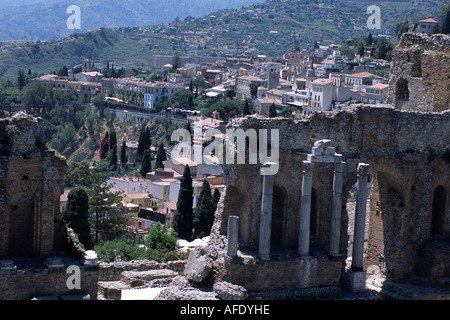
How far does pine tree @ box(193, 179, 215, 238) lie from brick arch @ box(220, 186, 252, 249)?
3051 cm

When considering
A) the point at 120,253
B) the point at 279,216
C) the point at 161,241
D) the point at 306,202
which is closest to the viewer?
the point at 306,202

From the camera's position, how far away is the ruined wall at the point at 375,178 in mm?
26891

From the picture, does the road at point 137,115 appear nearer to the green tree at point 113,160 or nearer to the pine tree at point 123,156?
the pine tree at point 123,156

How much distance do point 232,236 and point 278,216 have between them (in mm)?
2882

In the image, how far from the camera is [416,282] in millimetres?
29594

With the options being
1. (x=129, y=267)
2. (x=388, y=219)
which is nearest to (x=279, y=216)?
(x=388, y=219)

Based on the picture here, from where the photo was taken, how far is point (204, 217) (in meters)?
58.9

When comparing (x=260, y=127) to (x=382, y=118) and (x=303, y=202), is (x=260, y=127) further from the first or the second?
(x=382, y=118)

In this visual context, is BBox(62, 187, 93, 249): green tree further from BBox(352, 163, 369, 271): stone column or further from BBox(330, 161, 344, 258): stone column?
BBox(352, 163, 369, 271): stone column

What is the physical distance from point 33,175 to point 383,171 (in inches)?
484

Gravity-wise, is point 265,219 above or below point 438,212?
above

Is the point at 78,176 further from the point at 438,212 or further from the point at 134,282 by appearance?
the point at 134,282

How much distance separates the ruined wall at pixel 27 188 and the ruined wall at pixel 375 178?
5.68 metres

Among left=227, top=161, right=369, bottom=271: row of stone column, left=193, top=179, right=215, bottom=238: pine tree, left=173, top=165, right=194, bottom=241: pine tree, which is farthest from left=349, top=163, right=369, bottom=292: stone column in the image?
left=193, top=179, right=215, bottom=238: pine tree
